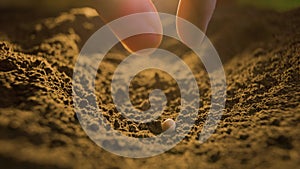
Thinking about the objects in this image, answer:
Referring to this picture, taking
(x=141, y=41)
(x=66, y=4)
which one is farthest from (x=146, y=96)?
(x=66, y=4)

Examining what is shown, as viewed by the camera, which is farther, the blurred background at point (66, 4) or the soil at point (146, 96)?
the blurred background at point (66, 4)

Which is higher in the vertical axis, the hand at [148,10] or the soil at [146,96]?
the hand at [148,10]

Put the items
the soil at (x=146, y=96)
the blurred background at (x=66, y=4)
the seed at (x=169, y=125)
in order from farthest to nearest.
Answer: the blurred background at (x=66, y=4)
the seed at (x=169, y=125)
the soil at (x=146, y=96)

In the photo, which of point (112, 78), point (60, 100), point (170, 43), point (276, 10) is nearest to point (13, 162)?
point (60, 100)

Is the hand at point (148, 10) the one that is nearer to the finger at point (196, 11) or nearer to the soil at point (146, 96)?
the finger at point (196, 11)

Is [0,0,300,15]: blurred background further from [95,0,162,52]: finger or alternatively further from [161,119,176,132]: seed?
[161,119,176,132]: seed

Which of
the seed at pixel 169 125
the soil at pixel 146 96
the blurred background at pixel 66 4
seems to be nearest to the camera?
the soil at pixel 146 96

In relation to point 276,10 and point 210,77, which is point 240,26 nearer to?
point 276,10

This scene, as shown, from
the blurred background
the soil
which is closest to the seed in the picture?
the soil

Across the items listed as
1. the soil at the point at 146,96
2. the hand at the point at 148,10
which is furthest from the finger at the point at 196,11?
the soil at the point at 146,96
